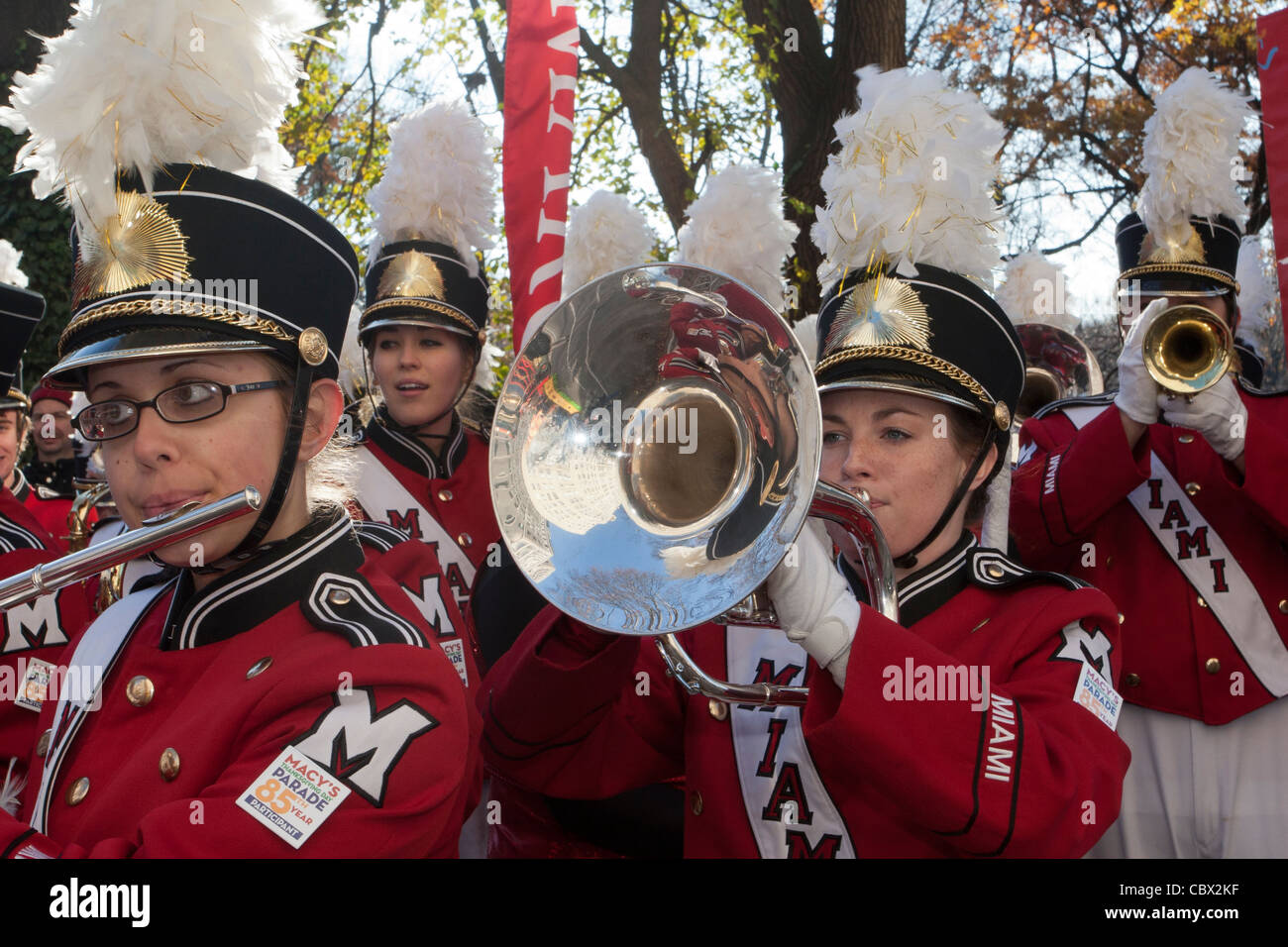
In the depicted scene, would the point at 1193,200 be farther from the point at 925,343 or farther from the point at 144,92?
the point at 144,92

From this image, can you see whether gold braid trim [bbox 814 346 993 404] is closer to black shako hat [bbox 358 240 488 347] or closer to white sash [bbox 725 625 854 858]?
white sash [bbox 725 625 854 858]

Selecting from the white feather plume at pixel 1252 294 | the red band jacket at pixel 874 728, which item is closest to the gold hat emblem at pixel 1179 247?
the white feather plume at pixel 1252 294

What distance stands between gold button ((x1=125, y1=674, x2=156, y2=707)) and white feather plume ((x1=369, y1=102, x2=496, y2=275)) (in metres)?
3.15

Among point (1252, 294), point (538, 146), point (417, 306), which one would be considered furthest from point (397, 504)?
point (1252, 294)

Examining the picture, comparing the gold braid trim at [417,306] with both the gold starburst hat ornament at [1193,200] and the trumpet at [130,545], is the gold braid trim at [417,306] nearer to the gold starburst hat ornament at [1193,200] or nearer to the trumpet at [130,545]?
the gold starburst hat ornament at [1193,200]

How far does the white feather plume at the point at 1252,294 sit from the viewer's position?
527cm

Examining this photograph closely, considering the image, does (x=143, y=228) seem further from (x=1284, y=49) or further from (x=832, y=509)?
(x=1284, y=49)

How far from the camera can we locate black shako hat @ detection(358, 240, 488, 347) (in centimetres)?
476

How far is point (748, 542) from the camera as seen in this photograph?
205 centimetres

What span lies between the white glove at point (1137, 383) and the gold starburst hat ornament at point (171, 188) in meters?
2.40

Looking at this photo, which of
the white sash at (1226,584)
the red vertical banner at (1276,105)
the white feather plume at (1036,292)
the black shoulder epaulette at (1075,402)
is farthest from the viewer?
the white feather plume at (1036,292)

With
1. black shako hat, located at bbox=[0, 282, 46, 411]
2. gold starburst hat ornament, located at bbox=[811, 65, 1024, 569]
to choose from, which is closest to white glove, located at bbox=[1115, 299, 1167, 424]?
gold starburst hat ornament, located at bbox=[811, 65, 1024, 569]

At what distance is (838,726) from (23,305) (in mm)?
3030

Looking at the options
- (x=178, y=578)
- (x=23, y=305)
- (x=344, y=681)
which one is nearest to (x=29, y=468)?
(x=23, y=305)
